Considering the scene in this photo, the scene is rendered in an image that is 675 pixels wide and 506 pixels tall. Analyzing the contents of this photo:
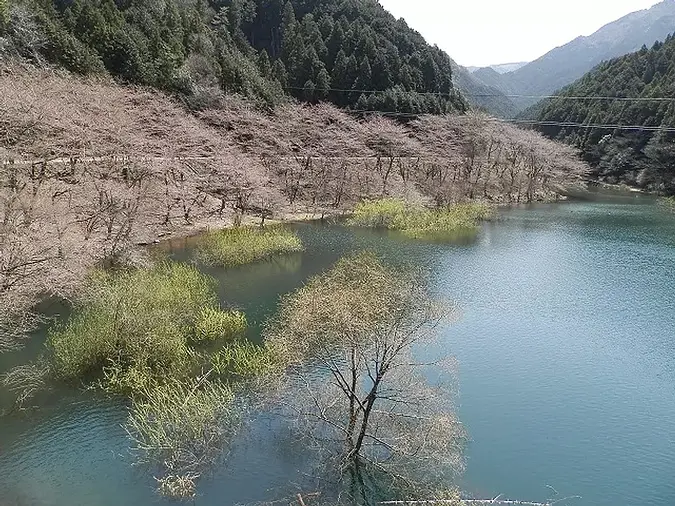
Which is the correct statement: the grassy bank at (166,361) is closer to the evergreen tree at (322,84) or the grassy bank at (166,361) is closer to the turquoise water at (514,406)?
the turquoise water at (514,406)

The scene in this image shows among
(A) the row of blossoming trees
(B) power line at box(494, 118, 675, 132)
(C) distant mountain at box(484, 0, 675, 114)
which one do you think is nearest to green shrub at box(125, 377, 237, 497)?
(A) the row of blossoming trees

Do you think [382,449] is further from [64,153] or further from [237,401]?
[64,153]

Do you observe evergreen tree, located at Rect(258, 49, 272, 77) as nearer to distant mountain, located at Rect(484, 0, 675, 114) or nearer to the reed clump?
the reed clump

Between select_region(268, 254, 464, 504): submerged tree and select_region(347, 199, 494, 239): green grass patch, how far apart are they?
52.3 ft

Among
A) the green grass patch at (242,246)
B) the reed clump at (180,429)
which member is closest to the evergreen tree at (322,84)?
the green grass patch at (242,246)

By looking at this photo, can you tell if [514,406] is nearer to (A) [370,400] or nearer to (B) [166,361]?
(A) [370,400]

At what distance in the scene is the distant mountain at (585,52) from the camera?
16125 centimetres

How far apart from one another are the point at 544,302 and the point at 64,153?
59.8 ft

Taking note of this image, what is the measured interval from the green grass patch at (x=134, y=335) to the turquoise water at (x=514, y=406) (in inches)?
25.5

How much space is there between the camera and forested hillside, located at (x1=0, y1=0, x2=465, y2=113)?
104ft

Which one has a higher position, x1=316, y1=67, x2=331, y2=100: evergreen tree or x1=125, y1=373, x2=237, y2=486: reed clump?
x1=316, y1=67, x2=331, y2=100: evergreen tree

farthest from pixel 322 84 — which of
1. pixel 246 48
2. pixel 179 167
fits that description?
pixel 179 167

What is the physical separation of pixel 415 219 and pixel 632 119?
34.7 metres

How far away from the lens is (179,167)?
83.8ft
